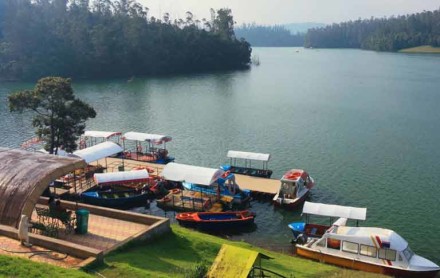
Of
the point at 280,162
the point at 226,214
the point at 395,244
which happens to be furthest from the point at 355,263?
the point at 280,162

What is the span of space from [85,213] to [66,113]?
23.8 m

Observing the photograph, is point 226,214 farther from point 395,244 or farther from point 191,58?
point 191,58

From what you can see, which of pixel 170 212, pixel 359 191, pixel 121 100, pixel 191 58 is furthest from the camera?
pixel 191 58

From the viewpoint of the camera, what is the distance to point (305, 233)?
3216 centimetres

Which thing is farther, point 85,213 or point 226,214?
point 226,214

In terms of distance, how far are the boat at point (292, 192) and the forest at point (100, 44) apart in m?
101

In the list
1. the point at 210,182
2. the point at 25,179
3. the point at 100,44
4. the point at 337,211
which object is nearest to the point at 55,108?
the point at 210,182

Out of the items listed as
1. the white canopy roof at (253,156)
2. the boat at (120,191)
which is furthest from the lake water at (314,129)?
the white canopy roof at (253,156)

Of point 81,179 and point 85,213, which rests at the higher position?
point 85,213

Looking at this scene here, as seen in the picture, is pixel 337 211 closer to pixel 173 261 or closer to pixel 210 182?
pixel 210 182

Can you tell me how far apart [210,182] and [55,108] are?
1622 centimetres

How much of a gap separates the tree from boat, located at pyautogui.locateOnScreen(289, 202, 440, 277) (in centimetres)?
2406

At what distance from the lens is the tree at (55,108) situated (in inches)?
1639

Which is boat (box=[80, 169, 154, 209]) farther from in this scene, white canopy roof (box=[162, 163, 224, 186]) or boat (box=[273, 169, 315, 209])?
boat (box=[273, 169, 315, 209])
